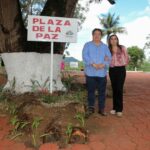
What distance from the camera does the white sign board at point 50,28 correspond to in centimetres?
873

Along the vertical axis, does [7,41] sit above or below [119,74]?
above

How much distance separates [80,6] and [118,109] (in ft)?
54.4

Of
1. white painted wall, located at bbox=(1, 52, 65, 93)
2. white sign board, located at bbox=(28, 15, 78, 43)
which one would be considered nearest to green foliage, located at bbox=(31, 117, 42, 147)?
white sign board, located at bbox=(28, 15, 78, 43)

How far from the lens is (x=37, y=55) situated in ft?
31.7

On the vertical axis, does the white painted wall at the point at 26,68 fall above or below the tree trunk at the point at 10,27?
below

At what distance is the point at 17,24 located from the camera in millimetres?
9734

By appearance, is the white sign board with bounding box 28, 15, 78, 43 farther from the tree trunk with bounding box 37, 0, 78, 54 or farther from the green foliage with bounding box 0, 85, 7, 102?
the green foliage with bounding box 0, 85, 7, 102

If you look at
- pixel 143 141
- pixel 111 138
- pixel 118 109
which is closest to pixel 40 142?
pixel 111 138

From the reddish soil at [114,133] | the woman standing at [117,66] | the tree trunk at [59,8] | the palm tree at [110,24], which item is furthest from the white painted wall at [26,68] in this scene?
the palm tree at [110,24]

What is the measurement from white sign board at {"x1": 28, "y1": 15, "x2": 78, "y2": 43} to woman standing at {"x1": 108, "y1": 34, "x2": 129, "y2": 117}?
1096 mm

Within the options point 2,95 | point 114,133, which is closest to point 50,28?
point 2,95

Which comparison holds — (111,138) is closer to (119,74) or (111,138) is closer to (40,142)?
(40,142)

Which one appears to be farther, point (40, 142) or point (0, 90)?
point (0, 90)

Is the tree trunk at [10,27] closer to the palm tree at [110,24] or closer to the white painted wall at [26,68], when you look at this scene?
the white painted wall at [26,68]
